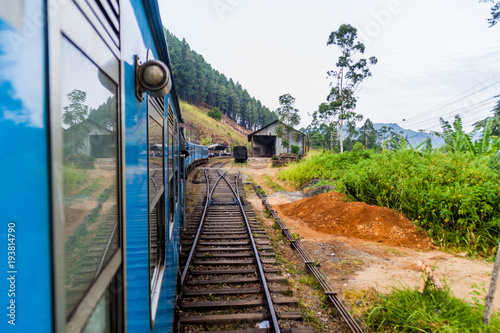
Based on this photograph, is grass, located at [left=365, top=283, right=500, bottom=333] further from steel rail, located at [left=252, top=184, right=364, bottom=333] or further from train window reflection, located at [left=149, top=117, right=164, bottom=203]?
train window reflection, located at [left=149, top=117, right=164, bottom=203]

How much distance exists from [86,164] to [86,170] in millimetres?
20

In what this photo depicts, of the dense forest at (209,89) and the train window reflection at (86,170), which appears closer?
the train window reflection at (86,170)

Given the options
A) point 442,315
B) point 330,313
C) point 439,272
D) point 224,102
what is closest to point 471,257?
point 439,272

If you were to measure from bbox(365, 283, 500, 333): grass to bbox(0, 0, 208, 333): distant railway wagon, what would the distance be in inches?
140

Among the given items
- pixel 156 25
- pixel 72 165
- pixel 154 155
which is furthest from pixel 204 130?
pixel 72 165

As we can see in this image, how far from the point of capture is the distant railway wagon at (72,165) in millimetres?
484

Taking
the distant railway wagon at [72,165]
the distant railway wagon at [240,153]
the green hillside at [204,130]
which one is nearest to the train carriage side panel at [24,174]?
the distant railway wagon at [72,165]

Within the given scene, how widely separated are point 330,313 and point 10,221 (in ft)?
14.9

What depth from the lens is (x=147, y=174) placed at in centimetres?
165

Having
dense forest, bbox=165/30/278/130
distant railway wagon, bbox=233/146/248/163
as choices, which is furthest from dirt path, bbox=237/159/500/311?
dense forest, bbox=165/30/278/130

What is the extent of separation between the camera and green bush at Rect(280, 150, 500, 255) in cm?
639

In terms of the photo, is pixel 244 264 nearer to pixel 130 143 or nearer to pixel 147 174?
pixel 147 174

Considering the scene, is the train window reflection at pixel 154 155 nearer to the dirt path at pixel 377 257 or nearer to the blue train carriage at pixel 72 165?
the blue train carriage at pixel 72 165

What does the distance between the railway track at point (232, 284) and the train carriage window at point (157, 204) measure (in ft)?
6.54
